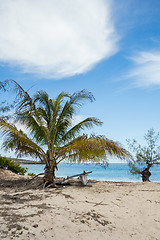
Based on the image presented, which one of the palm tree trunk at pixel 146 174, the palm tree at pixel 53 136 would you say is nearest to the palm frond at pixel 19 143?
the palm tree at pixel 53 136

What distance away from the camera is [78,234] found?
17.0ft

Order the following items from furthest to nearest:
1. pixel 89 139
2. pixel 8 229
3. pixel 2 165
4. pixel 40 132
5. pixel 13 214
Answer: pixel 2 165 → pixel 40 132 → pixel 89 139 → pixel 13 214 → pixel 8 229

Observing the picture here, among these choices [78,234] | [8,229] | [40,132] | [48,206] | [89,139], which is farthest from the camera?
[40,132]

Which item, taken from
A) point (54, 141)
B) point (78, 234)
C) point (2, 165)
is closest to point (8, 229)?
point (78, 234)

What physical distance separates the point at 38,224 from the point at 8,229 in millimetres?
670

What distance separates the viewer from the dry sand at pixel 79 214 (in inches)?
200

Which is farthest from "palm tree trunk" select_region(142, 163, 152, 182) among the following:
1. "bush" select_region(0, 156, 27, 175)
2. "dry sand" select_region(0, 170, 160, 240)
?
"bush" select_region(0, 156, 27, 175)

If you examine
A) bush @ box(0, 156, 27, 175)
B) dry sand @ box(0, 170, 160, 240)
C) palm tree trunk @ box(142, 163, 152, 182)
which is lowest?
dry sand @ box(0, 170, 160, 240)

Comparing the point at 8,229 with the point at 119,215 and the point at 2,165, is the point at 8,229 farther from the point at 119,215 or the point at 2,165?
the point at 2,165

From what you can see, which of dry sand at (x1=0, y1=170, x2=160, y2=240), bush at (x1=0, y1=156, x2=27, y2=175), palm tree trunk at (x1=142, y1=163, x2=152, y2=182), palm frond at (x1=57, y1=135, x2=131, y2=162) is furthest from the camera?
bush at (x1=0, y1=156, x2=27, y2=175)

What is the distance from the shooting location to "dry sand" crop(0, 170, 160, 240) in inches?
200

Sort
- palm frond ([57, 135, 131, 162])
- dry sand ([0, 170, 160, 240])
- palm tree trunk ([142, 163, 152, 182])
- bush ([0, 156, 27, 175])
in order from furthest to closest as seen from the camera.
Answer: bush ([0, 156, 27, 175]) < palm tree trunk ([142, 163, 152, 182]) < palm frond ([57, 135, 131, 162]) < dry sand ([0, 170, 160, 240])

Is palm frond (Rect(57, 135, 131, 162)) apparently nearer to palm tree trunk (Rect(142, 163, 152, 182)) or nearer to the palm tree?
the palm tree

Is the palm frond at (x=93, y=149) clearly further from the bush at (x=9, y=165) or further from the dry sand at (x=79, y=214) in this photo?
the bush at (x=9, y=165)
